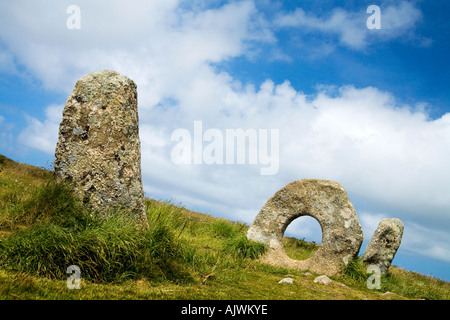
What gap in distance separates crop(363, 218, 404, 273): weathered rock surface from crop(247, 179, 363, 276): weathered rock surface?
4.49 m

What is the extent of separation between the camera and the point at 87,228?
632 cm

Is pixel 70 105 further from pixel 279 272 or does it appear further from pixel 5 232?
pixel 279 272

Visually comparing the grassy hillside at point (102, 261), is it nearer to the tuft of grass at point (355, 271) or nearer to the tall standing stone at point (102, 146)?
the tall standing stone at point (102, 146)

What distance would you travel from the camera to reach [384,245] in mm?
15555

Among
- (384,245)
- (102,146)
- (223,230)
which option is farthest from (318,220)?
(102,146)

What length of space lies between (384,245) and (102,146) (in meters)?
13.2

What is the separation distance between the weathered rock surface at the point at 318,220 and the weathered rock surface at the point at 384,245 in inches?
177

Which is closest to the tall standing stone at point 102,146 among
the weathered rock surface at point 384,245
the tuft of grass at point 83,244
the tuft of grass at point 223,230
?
the tuft of grass at point 83,244

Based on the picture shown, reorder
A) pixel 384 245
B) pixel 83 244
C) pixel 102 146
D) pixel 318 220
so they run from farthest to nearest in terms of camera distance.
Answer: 1. pixel 384 245
2. pixel 318 220
3. pixel 102 146
4. pixel 83 244

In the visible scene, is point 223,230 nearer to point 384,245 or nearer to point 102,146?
point 384,245

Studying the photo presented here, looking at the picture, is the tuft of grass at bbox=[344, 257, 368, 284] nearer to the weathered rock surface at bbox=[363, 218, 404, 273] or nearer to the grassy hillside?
the grassy hillside

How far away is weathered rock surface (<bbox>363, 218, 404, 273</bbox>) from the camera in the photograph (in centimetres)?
1540

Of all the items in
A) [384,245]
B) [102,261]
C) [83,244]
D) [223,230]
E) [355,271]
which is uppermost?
[83,244]
